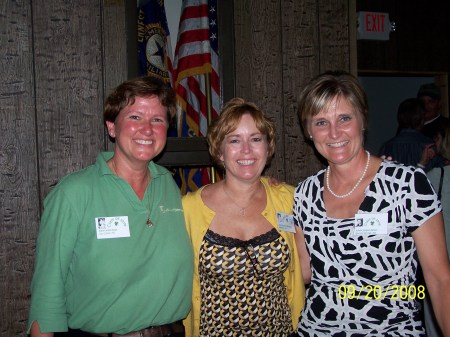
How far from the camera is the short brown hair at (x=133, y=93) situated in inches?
89.6

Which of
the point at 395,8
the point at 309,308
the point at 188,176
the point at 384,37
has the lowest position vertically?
the point at 309,308

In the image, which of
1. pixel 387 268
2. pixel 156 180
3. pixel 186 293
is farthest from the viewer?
pixel 156 180

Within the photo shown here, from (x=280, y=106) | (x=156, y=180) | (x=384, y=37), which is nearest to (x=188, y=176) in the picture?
(x=280, y=106)

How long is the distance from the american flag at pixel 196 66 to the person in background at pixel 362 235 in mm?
1015

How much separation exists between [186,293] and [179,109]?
1.45 meters

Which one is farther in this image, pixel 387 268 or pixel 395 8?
pixel 395 8

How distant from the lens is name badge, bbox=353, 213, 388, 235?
2.07 meters

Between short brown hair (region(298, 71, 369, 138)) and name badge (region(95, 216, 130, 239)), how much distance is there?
1010 millimetres

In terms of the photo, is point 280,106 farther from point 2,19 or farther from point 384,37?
point 384,37

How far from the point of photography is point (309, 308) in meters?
2.28

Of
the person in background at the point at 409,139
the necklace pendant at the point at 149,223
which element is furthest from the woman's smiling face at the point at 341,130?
the person in background at the point at 409,139

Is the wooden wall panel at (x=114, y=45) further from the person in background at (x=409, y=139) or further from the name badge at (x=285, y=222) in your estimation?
the person in background at (x=409, y=139)

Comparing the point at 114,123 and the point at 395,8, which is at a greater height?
the point at 395,8

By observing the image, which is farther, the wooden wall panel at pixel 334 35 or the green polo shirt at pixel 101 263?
the wooden wall panel at pixel 334 35
